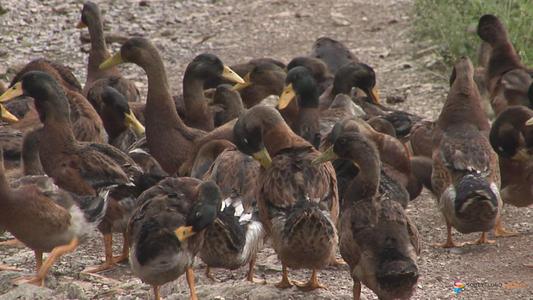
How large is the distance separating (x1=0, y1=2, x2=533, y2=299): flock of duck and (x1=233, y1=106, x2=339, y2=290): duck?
0.04ft

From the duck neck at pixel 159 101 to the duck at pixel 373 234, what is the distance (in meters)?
2.90

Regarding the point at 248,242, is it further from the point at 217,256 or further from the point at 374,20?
the point at 374,20

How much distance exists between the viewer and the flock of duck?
7754mm

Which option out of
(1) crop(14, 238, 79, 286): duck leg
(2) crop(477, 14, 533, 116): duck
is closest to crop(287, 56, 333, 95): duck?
(2) crop(477, 14, 533, 116): duck

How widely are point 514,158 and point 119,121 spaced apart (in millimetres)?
4033

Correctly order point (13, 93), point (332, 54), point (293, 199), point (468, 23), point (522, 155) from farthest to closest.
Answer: point (468, 23), point (332, 54), point (13, 93), point (522, 155), point (293, 199)

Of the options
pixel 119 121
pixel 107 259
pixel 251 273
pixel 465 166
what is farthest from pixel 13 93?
pixel 465 166

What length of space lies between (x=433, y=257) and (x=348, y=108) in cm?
285

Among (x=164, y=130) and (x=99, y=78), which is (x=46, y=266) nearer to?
(x=164, y=130)

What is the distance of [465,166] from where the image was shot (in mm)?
9805

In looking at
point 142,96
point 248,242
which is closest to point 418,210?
point 248,242

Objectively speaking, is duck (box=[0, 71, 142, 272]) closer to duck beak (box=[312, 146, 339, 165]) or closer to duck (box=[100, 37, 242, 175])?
duck (box=[100, 37, 242, 175])

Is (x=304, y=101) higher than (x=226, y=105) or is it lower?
higher

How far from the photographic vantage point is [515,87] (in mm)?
12648
